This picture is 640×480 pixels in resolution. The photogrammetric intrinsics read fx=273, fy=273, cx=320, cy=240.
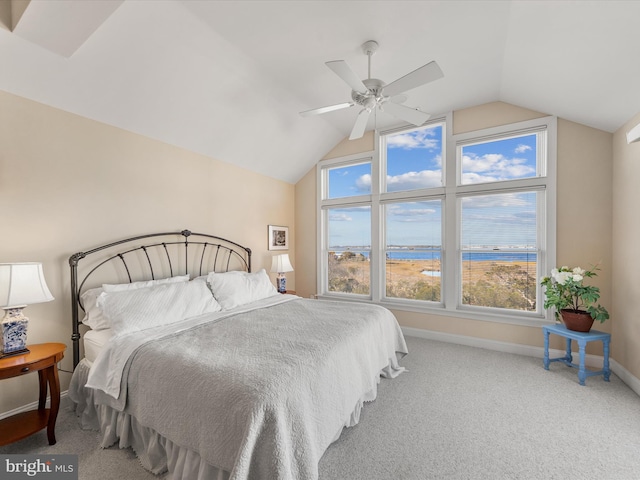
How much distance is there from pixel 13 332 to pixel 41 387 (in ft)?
1.63

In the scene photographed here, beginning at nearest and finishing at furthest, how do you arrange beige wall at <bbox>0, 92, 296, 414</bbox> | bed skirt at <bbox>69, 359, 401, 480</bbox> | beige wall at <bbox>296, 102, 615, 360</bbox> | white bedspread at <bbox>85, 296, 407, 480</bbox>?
1. white bedspread at <bbox>85, 296, 407, 480</bbox>
2. bed skirt at <bbox>69, 359, 401, 480</bbox>
3. beige wall at <bbox>0, 92, 296, 414</bbox>
4. beige wall at <bbox>296, 102, 615, 360</bbox>

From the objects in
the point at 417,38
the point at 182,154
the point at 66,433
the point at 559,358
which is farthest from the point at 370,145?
the point at 66,433

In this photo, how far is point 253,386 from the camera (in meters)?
1.35

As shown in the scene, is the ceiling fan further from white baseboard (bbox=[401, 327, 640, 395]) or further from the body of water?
white baseboard (bbox=[401, 327, 640, 395])

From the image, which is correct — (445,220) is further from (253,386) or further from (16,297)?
(16,297)

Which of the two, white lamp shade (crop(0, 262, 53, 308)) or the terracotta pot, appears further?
the terracotta pot

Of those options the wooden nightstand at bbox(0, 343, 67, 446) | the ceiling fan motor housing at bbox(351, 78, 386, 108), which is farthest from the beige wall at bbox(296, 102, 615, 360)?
the wooden nightstand at bbox(0, 343, 67, 446)

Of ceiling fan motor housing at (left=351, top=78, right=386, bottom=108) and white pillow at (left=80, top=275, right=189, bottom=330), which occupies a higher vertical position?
ceiling fan motor housing at (left=351, top=78, right=386, bottom=108)

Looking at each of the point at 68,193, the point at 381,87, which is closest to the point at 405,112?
the point at 381,87

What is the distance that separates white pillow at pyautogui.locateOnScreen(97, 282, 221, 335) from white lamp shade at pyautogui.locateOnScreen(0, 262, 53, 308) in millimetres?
392

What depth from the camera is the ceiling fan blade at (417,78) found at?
186 cm

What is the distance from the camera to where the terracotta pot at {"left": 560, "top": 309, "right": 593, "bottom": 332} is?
269 centimetres

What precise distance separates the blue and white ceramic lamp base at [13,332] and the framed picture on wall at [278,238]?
9.82 ft

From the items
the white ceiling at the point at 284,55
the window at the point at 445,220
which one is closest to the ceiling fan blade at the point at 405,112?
the white ceiling at the point at 284,55
